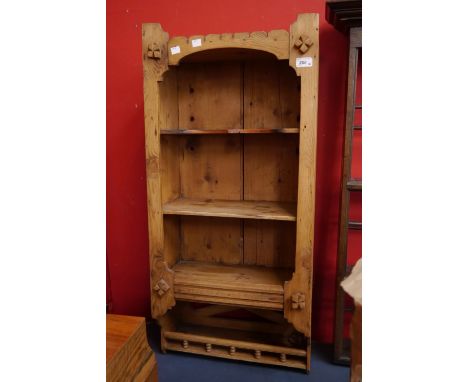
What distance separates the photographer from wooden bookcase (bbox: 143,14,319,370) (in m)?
1.82

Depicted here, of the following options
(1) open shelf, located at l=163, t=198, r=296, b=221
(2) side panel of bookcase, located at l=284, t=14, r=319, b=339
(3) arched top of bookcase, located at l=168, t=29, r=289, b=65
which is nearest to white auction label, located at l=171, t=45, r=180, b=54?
(3) arched top of bookcase, located at l=168, t=29, r=289, b=65

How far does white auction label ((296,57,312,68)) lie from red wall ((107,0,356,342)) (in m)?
0.37

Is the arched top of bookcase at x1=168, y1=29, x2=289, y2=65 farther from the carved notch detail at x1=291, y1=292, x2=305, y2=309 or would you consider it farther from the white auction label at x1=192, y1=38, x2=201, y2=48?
the carved notch detail at x1=291, y1=292, x2=305, y2=309

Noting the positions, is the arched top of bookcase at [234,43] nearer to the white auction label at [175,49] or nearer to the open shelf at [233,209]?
the white auction label at [175,49]

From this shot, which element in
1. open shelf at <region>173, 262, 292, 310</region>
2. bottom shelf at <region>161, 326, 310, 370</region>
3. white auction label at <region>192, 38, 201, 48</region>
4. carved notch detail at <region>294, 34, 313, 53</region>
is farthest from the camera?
bottom shelf at <region>161, 326, 310, 370</region>

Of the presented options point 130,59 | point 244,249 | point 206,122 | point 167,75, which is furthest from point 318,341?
point 130,59

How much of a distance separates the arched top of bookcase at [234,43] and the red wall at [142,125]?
38cm

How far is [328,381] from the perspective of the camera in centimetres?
193

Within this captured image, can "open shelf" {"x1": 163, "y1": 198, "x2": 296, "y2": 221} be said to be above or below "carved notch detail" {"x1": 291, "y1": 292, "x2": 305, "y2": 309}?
above

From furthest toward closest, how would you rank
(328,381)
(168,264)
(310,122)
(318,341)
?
(318,341)
(168,264)
(328,381)
(310,122)

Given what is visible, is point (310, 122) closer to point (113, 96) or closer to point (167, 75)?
point (167, 75)

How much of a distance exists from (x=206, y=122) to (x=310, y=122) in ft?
2.28

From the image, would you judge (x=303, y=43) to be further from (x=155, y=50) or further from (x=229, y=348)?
(x=229, y=348)

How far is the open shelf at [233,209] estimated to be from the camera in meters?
1.85
